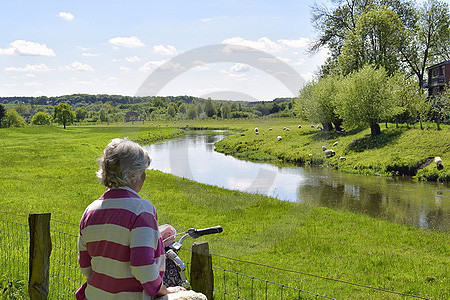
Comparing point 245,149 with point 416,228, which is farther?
point 245,149

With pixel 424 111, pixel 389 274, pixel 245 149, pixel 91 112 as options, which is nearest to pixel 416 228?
pixel 389 274

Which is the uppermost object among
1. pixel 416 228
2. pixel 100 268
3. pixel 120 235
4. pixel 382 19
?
pixel 382 19

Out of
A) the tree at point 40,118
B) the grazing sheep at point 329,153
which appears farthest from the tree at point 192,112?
the tree at point 40,118

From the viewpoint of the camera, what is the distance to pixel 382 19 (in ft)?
141

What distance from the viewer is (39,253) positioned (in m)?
5.68

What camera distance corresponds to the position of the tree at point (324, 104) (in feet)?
155

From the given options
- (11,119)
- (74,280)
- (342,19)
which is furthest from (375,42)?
(11,119)

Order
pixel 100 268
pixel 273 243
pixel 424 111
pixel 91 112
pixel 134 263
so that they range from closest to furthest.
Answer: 1. pixel 134 263
2. pixel 100 268
3. pixel 273 243
4. pixel 424 111
5. pixel 91 112

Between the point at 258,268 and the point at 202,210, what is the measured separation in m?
6.97

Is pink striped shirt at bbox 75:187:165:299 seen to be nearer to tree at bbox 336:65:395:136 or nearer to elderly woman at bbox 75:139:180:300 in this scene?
elderly woman at bbox 75:139:180:300

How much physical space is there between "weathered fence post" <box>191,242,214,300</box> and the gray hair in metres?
1.53

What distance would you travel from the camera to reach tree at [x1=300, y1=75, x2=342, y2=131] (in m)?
47.2

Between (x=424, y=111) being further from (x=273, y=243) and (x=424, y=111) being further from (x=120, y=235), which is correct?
(x=120, y=235)

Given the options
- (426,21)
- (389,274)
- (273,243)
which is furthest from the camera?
(426,21)
